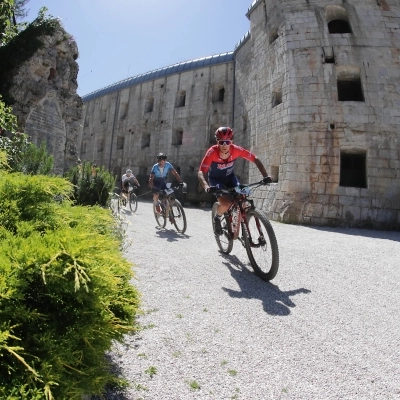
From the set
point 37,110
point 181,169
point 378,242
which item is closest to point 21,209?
point 378,242

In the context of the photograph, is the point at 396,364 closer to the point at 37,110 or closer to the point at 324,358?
the point at 324,358

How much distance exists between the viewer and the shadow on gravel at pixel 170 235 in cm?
589

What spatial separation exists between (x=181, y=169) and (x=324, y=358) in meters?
17.4

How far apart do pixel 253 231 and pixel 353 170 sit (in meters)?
7.83

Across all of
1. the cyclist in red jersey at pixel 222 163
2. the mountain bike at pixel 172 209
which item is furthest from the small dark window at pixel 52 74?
the cyclist in red jersey at pixel 222 163

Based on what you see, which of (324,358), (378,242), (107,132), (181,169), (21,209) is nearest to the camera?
(21,209)

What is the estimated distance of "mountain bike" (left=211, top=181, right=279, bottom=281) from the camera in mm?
3404

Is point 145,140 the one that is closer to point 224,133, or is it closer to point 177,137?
point 177,137

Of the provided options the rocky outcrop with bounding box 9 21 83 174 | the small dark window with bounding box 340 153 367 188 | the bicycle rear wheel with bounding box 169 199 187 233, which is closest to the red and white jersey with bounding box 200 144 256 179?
the bicycle rear wheel with bounding box 169 199 187 233

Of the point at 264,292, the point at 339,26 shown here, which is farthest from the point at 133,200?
the point at 339,26

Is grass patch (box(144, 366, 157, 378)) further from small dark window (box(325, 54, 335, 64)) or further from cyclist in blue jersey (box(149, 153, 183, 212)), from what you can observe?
small dark window (box(325, 54, 335, 64))

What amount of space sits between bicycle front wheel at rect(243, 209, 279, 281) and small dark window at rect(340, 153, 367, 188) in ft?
25.1

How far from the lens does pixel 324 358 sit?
1.95 metres

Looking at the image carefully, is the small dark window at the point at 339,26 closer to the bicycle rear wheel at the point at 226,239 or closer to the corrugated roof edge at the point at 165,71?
the corrugated roof edge at the point at 165,71
